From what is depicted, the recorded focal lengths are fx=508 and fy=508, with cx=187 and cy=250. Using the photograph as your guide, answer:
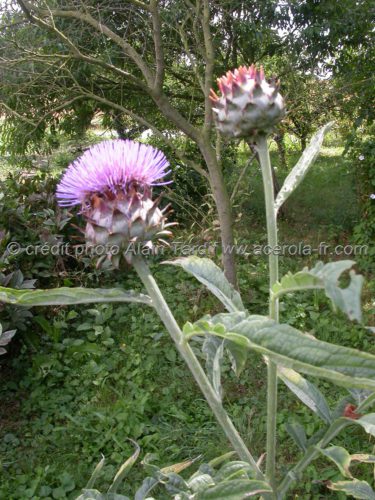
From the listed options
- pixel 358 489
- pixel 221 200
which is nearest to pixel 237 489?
pixel 358 489

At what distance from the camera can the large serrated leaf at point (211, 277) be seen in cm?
119

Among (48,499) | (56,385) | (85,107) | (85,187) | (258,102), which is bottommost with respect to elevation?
(48,499)

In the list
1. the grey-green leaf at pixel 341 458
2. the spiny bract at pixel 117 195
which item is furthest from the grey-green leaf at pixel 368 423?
the spiny bract at pixel 117 195

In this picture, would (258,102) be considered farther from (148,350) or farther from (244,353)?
(148,350)

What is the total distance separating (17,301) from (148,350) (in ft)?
6.86

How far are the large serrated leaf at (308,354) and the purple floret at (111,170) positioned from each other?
0.54 metres

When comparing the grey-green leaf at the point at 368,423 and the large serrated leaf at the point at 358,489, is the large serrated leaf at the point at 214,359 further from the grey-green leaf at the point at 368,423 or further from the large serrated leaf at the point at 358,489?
the large serrated leaf at the point at 358,489

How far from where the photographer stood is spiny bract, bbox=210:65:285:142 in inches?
50.4

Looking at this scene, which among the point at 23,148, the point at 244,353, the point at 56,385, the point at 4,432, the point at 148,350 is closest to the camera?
the point at 244,353

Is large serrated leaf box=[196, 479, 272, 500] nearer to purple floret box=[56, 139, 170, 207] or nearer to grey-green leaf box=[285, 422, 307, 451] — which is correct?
grey-green leaf box=[285, 422, 307, 451]

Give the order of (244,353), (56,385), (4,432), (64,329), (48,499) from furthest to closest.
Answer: (64,329)
(56,385)
(4,432)
(48,499)
(244,353)

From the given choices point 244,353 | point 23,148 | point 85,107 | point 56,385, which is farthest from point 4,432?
point 85,107

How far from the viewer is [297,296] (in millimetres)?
3518

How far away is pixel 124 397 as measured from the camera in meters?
2.74
